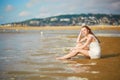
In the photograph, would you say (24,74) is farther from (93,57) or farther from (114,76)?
(93,57)

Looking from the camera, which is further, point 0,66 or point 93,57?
point 93,57

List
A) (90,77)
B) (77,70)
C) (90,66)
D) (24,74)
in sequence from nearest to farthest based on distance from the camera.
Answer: (90,77) < (24,74) < (77,70) < (90,66)

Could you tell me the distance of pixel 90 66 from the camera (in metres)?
6.61

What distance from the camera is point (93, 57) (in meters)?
7.64

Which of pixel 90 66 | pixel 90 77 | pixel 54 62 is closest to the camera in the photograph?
pixel 90 77

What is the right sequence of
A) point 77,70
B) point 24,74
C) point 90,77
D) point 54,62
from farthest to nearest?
1. point 54,62
2. point 77,70
3. point 24,74
4. point 90,77

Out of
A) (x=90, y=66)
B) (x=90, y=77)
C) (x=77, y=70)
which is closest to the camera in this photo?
(x=90, y=77)

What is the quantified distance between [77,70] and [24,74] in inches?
45.7

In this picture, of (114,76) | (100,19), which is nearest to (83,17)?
(100,19)

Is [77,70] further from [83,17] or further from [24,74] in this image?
[83,17]

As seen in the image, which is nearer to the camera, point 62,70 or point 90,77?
point 90,77

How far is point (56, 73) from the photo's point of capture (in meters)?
5.78

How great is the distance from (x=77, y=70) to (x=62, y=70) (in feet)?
1.05

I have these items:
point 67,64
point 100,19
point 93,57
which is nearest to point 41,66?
point 67,64
